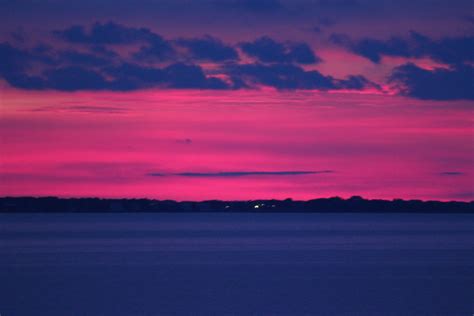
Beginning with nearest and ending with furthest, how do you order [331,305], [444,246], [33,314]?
[33,314]
[331,305]
[444,246]

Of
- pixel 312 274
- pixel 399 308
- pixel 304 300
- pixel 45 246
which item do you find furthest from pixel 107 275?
pixel 45 246

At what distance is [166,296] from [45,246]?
144ft

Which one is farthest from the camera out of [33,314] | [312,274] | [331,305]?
[312,274]

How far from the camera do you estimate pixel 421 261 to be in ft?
197

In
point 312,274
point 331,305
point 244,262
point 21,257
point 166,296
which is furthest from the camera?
point 21,257

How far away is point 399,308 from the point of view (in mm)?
36875

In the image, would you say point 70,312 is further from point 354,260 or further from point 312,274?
point 354,260

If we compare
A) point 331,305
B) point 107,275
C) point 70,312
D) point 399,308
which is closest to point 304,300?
point 331,305

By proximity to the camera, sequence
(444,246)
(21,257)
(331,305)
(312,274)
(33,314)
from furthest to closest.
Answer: (444,246) → (21,257) → (312,274) → (331,305) → (33,314)

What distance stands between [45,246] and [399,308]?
5046 cm

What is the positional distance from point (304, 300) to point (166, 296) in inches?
225

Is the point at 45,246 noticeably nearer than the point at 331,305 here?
No

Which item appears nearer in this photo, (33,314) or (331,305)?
(33,314)

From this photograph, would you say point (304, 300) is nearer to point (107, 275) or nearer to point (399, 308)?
point (399, 308)
